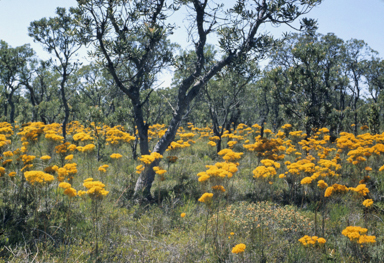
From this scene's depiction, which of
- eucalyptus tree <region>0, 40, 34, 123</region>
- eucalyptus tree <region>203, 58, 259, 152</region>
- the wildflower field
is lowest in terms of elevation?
the wildflower field

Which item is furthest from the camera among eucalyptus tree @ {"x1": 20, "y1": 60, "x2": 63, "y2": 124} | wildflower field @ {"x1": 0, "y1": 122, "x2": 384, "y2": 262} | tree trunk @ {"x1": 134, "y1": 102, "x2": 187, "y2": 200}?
eucalyptus tree @ {"x1": 20, "y1": 60, "x2": 63, "y2": 124}

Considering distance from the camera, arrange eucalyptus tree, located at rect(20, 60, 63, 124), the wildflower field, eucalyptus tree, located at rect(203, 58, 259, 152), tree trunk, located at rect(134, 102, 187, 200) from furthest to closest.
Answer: eucalyptus tree, located at rect(20, 60, 63, 124), eucalyptus tree, located at rect(203, 58, 259, 152), tree trunk, located at rect(134, 102, 187, 200), the wildflower field

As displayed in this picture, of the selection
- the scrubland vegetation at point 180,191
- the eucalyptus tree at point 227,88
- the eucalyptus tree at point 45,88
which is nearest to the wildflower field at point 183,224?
the scrubland vegetation at point 180,191

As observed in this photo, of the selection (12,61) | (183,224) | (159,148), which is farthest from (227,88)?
(12,61)

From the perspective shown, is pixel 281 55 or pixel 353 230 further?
pixel 281 55

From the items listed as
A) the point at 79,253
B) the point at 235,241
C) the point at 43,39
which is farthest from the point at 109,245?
the point at 43,39

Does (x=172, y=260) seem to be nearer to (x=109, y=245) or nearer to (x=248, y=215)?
(x=109, y=245)

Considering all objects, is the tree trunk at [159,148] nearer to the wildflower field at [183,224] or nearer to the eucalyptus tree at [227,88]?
the wildflower field at [183,224]

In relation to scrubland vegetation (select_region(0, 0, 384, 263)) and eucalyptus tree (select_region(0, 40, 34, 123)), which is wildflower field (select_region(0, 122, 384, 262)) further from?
eucalyptus tree (select_region(0, 40, 34, 123))

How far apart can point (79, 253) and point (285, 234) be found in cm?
357

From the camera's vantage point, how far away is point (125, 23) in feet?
20.5

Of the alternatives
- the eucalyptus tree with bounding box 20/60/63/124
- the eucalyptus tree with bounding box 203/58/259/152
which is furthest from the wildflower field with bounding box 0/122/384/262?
the eucalyptus tree with bounding box 20/60/63/124

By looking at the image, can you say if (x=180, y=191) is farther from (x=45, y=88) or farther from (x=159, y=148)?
(x=45, y=88)

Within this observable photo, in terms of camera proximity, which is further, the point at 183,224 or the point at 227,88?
the point at 227,88
